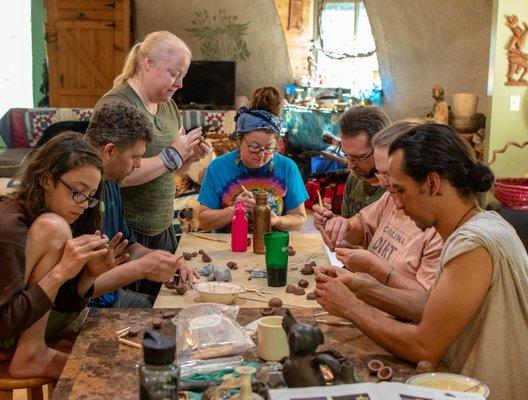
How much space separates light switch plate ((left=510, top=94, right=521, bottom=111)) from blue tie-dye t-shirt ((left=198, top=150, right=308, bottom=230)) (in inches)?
154

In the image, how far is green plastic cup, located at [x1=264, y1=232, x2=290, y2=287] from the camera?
8.39ft

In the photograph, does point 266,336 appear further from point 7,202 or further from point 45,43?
point 45,43

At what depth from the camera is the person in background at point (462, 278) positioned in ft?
5.77

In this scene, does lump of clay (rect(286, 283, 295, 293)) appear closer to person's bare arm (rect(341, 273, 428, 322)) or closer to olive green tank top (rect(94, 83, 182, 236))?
person's bare arm (rect(341, 273, 428, 322))

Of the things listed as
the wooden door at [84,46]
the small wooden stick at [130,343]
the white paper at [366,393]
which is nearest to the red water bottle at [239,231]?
the small wooden stick at [130,343]

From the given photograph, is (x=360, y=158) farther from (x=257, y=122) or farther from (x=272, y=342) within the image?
(x=272, y=342)

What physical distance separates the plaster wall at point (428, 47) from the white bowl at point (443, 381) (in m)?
5.78

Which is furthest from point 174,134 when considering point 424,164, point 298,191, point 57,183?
point 424,164

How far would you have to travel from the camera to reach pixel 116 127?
2705mm

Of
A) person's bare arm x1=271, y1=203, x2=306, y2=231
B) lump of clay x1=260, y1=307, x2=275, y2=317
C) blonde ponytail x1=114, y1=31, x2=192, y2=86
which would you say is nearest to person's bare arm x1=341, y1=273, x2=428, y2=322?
lump of clay x1=260, y1=307, x2=275, y2=317

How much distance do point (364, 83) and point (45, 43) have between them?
4.40m

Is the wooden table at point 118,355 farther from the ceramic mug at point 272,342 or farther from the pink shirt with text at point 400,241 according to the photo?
the pink shirt with text at point 400,241

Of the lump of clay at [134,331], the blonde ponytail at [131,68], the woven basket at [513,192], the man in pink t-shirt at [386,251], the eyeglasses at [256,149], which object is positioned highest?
the blonde ponytail at [131,68]

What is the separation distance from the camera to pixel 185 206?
6.03 m
